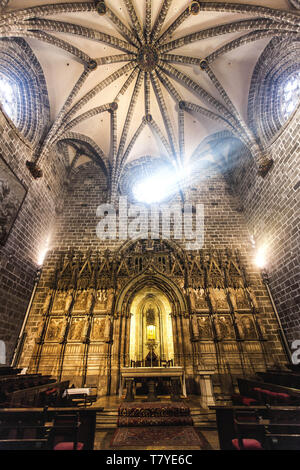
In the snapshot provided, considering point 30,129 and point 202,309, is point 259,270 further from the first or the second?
point 30,129

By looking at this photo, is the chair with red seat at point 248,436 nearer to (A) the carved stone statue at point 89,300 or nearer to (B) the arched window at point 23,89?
(A) the carved stone statue at point 89,300

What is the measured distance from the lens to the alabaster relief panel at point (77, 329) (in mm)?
8609

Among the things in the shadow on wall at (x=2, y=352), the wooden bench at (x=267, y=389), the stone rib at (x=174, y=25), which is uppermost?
the stone rib at (x=174, y=25)

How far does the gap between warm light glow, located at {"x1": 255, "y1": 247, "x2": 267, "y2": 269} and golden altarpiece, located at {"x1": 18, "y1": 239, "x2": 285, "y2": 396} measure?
2.78 ft

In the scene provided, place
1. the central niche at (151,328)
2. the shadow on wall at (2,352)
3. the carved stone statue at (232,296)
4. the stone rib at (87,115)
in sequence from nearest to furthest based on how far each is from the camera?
the shadow on wall at (2,352) < the carved stone statue at (232,296) < the central niche at (151,328) < the stone rib at (87,115)

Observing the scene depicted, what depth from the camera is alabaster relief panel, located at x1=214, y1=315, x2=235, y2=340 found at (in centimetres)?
870

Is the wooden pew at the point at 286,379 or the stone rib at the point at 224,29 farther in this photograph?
the stone rib at the point at 224,29

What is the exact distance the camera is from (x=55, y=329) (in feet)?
28.7

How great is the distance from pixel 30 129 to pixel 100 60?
15.1ft

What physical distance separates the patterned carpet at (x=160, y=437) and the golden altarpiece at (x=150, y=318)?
125 inches

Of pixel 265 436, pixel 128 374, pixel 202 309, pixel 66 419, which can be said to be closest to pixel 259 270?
pixel 202 309

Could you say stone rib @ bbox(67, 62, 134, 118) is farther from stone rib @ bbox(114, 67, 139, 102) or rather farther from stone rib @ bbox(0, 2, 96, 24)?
stone rib @ bbox(0, 2, 96, 24)

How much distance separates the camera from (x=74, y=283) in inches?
381

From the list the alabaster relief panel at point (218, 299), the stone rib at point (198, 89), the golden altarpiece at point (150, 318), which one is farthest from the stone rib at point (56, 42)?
the alabaster relief panel at point (218, 299)
